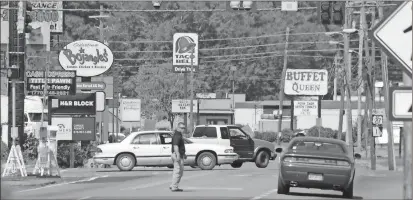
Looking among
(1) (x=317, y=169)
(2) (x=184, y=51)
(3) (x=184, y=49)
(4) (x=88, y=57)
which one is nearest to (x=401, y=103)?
(1) (x=317, y=169)

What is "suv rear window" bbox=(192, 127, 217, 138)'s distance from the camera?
1625 inches

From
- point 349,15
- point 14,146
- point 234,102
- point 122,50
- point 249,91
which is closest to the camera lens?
point 14,146

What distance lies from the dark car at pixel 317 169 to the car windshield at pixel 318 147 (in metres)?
0.10

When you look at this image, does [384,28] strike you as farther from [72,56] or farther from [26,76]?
[72,56]

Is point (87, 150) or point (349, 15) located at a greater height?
point (349, 15)

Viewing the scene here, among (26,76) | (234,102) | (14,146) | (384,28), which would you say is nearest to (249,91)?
(234,102)

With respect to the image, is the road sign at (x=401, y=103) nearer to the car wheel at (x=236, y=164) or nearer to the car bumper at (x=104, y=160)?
the car bumper at (x=104, y=160)

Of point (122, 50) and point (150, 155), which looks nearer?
point (150, 155)

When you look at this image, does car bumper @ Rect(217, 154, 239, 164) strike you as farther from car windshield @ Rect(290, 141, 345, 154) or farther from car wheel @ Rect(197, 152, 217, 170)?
car windshield @ Rect(290, 141, 345, 154)

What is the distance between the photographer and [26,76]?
37.8m

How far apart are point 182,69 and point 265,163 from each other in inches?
1025

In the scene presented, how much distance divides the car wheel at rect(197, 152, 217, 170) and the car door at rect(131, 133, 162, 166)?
166cm

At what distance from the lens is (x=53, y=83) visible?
36031 mm

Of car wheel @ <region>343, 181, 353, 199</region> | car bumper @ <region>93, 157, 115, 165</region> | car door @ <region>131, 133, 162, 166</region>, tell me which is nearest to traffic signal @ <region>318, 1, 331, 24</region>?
car wheel @ <region>343, 181, 353, 199</region>
